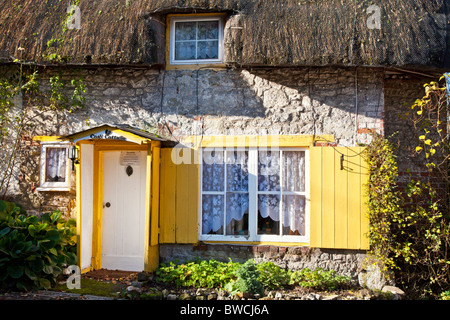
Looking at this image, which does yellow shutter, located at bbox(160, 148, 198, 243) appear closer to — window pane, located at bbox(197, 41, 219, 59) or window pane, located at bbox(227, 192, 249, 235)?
window pane, located at bbox(227, 192, 249, 235)

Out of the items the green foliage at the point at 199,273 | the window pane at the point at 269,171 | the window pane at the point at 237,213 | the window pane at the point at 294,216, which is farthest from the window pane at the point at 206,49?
the green foliage at the point at 199,273

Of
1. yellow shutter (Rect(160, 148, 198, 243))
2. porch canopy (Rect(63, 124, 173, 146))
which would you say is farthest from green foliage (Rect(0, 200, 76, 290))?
yellow shutter (Rect(160, 148, 198, 243))

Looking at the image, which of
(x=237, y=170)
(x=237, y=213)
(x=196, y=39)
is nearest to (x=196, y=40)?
(x=196, y=39)

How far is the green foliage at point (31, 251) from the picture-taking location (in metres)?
5.22

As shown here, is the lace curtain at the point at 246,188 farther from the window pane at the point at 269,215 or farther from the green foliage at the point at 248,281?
the green foliage at the point at 248,281

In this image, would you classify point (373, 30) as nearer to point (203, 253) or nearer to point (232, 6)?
point (232, 6)

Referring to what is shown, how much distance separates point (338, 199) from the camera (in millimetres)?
6164

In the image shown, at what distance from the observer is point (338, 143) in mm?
6305

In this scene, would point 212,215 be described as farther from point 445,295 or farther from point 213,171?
point 445,295

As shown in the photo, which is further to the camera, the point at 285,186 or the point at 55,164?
the point at 55,164

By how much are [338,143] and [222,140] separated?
5.47ft

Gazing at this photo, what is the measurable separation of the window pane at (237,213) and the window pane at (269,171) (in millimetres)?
318

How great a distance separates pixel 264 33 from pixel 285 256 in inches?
125
